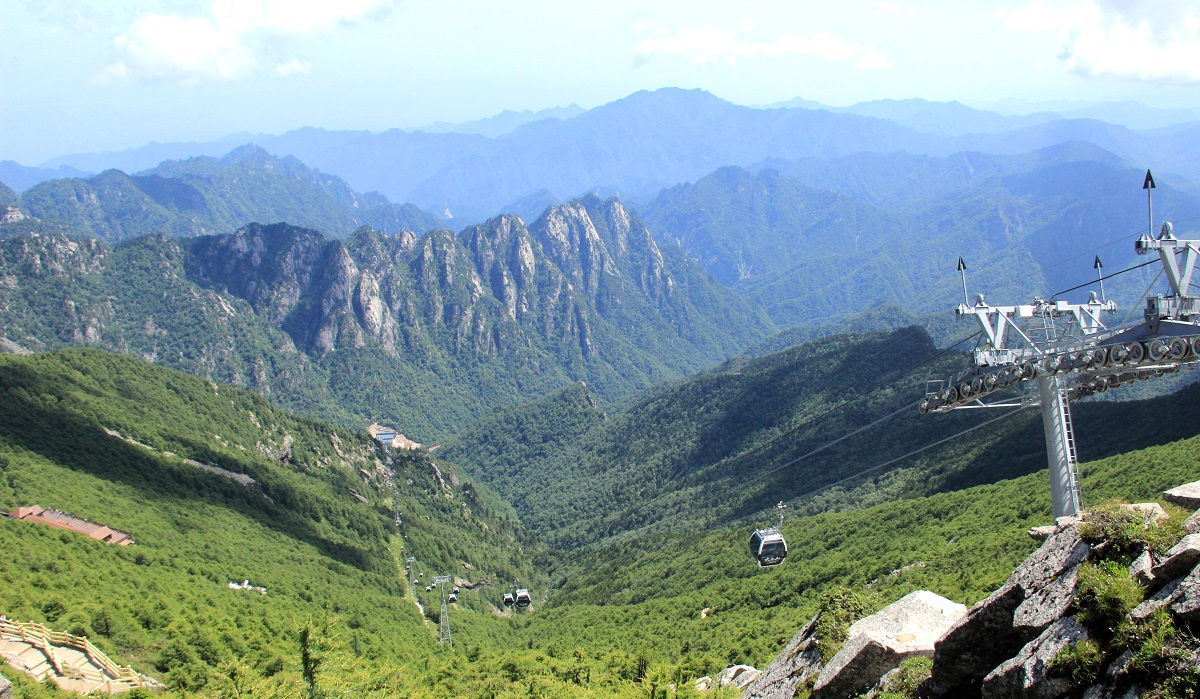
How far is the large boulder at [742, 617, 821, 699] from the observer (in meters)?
33.2

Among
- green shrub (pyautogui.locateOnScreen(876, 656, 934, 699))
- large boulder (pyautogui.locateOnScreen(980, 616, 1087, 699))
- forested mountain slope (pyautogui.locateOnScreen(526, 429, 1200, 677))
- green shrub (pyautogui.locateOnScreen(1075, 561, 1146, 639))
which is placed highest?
green shrub (pyautogui.locateOnScreen(1075, 561, 1146, 639))

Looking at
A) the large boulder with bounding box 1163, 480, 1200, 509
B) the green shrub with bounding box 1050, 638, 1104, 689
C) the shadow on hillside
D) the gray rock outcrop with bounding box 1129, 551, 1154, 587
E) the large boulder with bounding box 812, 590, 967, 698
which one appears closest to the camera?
the green shrub with bounding box 1050, 638, 1104, 689

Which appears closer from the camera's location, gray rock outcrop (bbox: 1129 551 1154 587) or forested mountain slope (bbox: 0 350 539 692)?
gray rock outcrop (bbox: 1129 551 1154 587)

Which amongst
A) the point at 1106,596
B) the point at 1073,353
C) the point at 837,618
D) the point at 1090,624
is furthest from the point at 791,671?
the point at 1106,596

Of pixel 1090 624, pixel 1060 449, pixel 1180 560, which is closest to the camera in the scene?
pixel 1180 560

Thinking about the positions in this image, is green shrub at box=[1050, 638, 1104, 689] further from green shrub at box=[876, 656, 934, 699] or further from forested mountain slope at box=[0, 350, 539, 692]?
forested mountain slope at box=[0, 350, 539, 692]

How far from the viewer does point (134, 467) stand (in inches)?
4653

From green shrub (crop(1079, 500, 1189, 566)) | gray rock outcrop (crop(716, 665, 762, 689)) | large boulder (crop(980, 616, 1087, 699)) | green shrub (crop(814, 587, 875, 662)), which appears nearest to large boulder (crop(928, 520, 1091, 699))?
green shrub (crop(1079, 500, 1189, 566))

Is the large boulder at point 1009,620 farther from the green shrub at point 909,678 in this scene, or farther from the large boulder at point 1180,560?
the large boulder at point 1180,560

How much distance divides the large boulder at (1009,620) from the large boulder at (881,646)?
443 centimetres

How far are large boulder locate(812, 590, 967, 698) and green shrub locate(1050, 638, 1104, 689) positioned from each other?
31.5ft

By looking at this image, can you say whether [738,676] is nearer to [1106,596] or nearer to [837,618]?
[837,618]

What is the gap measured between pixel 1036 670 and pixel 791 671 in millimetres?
16504

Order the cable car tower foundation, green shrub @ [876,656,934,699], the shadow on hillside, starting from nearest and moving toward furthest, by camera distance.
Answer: green shrub @ [876,656,934,699] → the cable car tower foundation → the shadow on hillside
